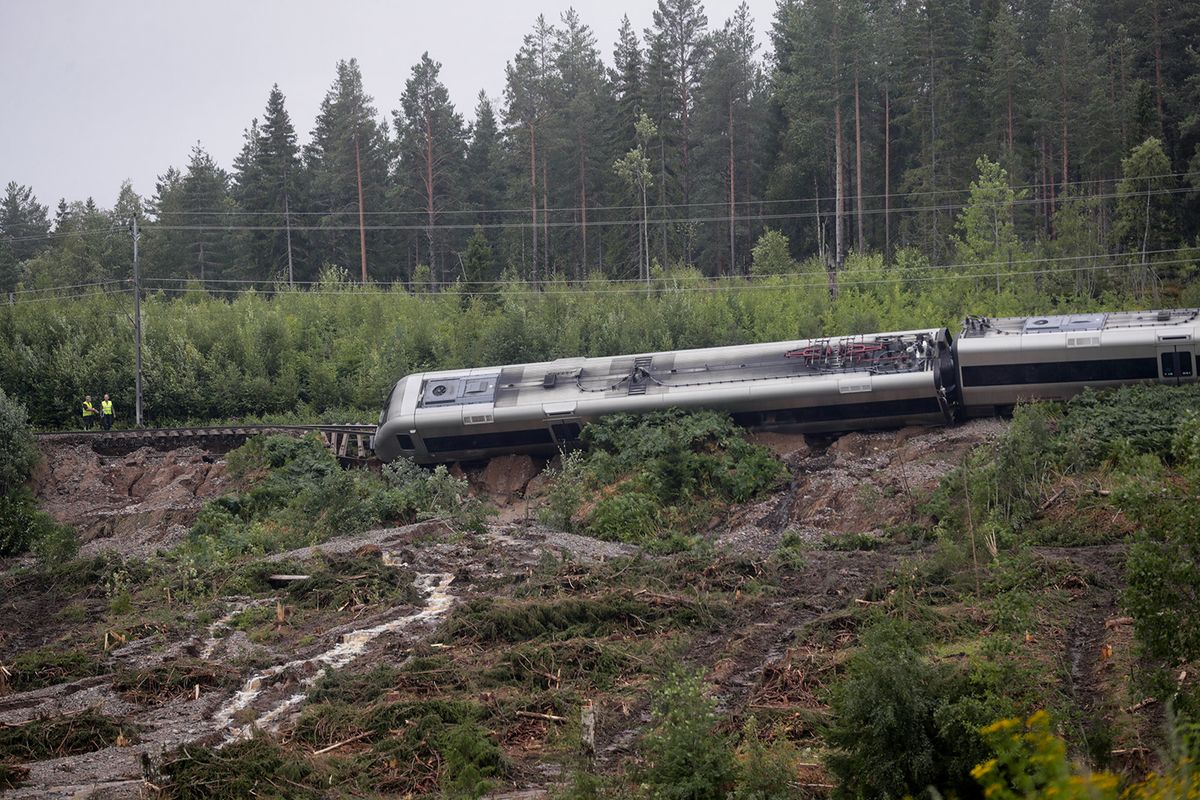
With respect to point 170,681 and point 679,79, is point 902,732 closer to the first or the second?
point 170,681

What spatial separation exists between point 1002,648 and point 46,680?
1437 centimetres

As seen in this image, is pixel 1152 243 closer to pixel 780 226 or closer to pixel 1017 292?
pixel 1017 292

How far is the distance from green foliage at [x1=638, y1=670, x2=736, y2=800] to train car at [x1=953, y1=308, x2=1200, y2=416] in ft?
61.0

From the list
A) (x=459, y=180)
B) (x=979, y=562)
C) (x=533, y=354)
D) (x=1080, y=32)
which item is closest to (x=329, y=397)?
(x=533, y=354)

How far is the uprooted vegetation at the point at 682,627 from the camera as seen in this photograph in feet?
41.3

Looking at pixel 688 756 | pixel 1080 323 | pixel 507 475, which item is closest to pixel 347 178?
pixel 507 475

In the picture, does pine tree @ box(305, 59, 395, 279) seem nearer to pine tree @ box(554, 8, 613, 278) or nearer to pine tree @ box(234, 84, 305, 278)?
pine tree @ box(234, 84, 305, 278)

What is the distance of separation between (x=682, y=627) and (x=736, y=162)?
4570 cm

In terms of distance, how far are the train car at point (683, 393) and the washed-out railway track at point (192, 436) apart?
3168 millimetres

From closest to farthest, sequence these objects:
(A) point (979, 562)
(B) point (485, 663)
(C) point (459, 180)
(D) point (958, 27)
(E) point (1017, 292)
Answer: (B) point (485, 663), (A) point (979, 562), (E) point (1017, 292), (D) point (958, 27), (C) point (459, 180)

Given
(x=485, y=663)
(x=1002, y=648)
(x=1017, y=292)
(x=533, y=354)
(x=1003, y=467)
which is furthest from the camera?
(x=1017, y=292)

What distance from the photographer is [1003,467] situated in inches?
965

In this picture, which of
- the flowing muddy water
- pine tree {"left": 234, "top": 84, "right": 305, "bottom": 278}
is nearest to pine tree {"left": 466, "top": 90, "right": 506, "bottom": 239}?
pine tree {"left": 234, "top": 84, "right": 305, "bottom": 278}

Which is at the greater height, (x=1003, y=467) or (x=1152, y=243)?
(x=1152, y=243)
